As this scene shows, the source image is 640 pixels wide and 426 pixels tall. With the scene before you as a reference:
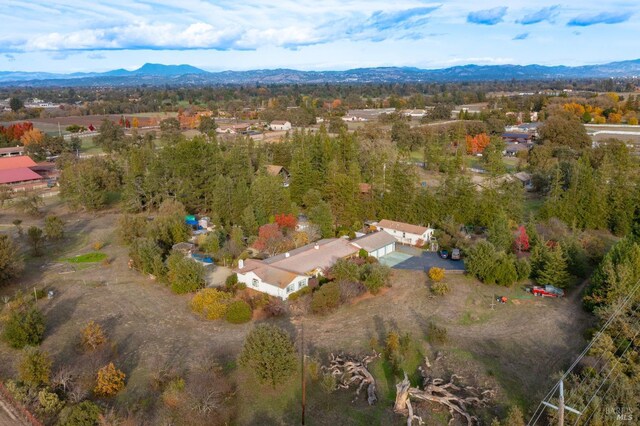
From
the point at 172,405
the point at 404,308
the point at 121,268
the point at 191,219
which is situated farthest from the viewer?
the point at 191,219

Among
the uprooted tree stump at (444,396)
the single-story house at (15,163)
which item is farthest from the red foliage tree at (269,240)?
the single-story house at (15,163)

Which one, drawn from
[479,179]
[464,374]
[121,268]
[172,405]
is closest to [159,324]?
[172,405]

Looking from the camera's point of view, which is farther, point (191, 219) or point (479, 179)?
point (479, 179)

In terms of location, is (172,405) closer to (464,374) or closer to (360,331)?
(360,331)

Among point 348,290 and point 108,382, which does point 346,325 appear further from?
point 108,382

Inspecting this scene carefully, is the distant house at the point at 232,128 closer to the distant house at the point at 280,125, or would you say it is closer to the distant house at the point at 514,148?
the distant house at the point at 280,125
